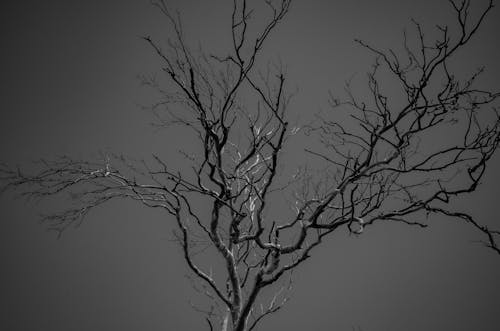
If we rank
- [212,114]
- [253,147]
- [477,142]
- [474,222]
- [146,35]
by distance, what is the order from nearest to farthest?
1. [474,222]
2. [477,142]
3. [146,35]
4. [212,114]
5. [253,147]

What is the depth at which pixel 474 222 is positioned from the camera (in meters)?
2.84

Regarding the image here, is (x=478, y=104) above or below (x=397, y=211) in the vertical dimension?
above

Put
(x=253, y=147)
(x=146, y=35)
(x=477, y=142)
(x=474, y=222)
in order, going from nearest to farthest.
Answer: (x=474, y=222) < (x=477, y=142) < (x=146, y=35) < (x=253, y=147)

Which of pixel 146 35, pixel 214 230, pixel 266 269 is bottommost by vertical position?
pixel 266 269

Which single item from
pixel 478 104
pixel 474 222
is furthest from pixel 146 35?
pixel 474 222

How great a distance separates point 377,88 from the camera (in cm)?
321

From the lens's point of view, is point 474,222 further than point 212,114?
No

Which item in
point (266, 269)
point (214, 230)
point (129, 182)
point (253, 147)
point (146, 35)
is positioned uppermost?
point (146, 35)

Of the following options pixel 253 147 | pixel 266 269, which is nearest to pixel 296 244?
pixel 266 269

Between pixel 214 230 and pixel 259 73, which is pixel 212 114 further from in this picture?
pixel 214 230

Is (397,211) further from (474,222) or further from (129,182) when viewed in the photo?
(129,182)

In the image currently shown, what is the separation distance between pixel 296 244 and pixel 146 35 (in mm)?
2452

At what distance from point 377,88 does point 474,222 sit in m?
1.40

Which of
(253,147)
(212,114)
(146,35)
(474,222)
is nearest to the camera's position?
(474,222)
